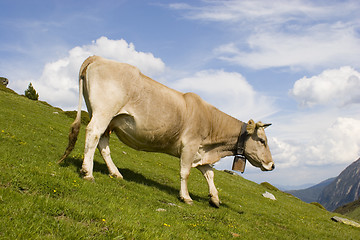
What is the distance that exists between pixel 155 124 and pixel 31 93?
60606 mm

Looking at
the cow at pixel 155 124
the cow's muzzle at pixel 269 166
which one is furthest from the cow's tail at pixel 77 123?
the cow's muzzle at pixel 269 166

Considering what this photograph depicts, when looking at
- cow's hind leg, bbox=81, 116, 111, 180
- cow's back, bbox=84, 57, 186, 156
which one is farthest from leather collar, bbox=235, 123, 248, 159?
cow's hind leg, bbox=81, 116, 111, 180

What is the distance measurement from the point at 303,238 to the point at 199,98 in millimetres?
7432

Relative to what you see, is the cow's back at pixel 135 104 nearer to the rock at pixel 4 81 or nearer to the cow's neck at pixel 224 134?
the cow's neck at pixel 224 134

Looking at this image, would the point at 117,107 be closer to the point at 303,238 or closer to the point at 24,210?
the point at 24,210

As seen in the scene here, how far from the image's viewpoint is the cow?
33.2 ft

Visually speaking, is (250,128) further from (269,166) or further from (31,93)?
(31,93)

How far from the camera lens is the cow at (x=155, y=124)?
33.2ft

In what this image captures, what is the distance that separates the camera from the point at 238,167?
13.7 metres

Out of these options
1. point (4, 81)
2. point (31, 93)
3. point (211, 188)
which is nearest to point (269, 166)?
point (211, 188)

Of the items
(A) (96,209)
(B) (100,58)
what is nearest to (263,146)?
(B) (100,58)

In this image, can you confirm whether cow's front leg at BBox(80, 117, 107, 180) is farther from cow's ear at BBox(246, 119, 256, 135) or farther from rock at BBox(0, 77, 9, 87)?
rock at BBox(0, 77, 9, 87)

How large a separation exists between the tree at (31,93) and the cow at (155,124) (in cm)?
5813

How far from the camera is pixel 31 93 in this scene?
6294 cm
